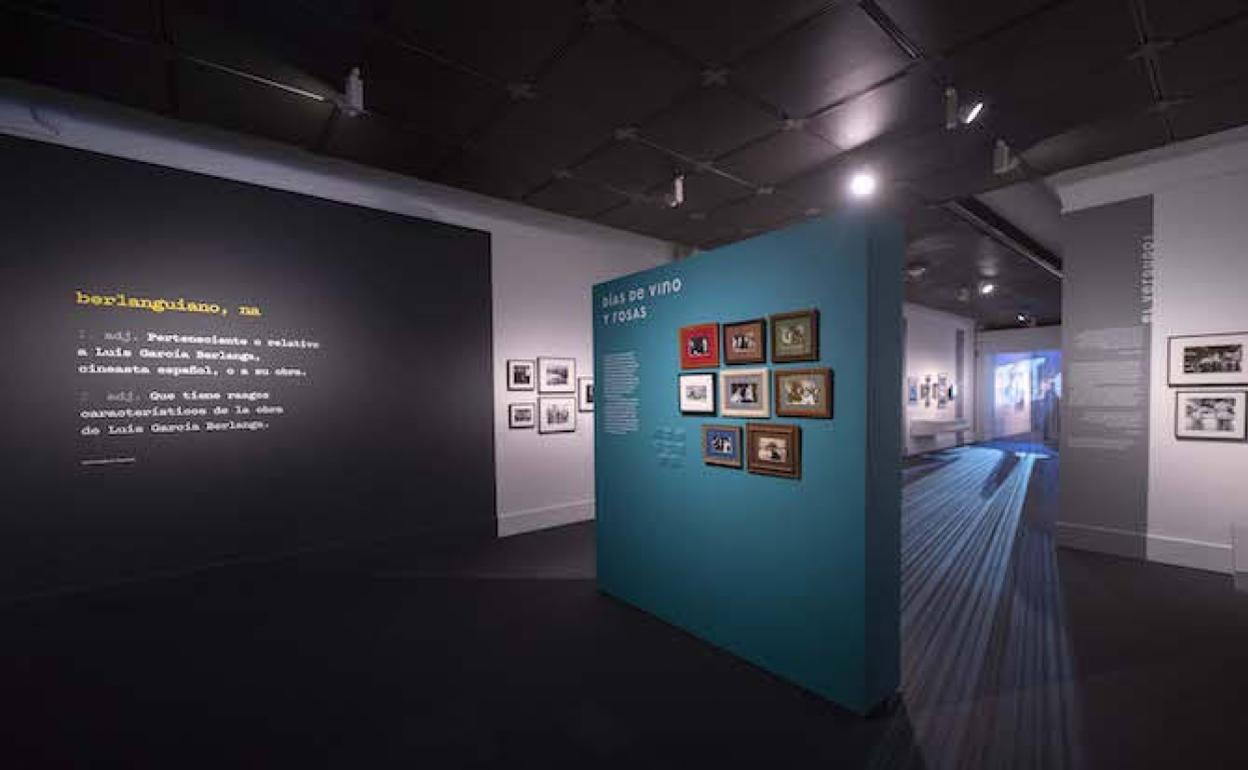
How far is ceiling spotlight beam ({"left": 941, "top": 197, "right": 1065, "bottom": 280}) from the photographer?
6098mm

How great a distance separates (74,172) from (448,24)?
11.1 feet

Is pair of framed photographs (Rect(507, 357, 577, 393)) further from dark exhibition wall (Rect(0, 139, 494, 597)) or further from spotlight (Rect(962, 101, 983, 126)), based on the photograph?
spotlight (Rect(962, 101, 983, 126))

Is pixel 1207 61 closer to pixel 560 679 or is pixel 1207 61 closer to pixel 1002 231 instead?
pixel 1002 231

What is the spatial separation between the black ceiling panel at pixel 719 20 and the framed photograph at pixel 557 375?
405 centimetres

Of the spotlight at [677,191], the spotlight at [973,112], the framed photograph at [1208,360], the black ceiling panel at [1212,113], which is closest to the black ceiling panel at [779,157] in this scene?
the spotlight at [677,191]

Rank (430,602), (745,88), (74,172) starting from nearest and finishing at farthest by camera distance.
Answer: (745,88) → (74,172) → (430,602)

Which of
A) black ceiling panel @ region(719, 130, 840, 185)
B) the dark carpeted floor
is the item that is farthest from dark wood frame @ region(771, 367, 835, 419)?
black ceiling panel @ region(719, 130, 840, 185)

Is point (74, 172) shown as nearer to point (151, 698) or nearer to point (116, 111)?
point (116, 111)

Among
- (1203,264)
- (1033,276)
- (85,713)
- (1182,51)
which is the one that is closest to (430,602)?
(85,713)

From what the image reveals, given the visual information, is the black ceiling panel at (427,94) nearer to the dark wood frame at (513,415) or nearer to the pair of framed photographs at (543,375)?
the pair of framed photographs at (543,375)

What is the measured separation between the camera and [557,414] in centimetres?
651

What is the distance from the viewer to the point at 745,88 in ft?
11.5

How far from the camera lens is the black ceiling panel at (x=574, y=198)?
17.5 ft

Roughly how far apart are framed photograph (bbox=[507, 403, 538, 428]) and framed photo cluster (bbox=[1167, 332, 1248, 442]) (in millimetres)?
6729
